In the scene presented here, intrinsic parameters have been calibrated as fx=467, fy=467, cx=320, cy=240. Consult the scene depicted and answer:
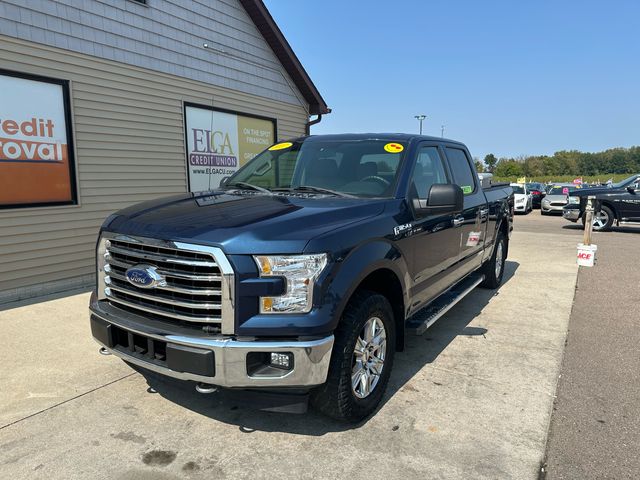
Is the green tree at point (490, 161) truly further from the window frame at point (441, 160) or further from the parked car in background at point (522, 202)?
the window frame at point (441, 160)

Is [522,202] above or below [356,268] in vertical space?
below

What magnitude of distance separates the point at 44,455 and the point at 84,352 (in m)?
1.58

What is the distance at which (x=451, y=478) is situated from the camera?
2.47m

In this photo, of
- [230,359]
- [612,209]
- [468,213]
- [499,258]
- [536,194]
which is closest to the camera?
[230,359]

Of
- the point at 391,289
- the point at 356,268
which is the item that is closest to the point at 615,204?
the point at 391,289

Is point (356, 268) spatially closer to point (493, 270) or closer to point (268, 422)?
point (268, 422)

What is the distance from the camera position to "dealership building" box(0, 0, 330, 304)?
19.3 ft

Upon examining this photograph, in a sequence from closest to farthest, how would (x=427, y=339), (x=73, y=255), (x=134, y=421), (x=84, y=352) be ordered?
(x=134, y=421) < (x=84, y=352) < (x=427, y=339) < (x=73, y=255)

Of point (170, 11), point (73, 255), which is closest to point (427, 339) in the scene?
point (73, 255)

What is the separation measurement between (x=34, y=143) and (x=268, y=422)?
201 inches

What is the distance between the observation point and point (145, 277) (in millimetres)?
2674

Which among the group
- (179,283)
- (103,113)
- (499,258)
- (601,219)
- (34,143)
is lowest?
(601,219)

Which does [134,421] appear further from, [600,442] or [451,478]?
[600,442]

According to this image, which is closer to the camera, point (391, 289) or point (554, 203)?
point (391, 289)
